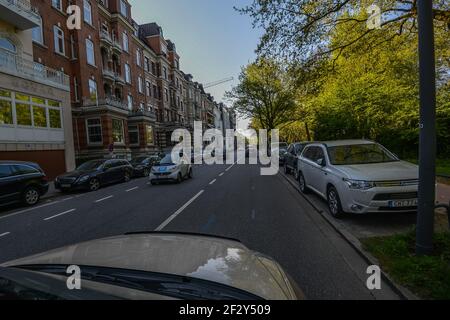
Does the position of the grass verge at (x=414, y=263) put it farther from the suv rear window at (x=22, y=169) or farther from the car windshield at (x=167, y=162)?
the suv rear window at (x=22, y=169)

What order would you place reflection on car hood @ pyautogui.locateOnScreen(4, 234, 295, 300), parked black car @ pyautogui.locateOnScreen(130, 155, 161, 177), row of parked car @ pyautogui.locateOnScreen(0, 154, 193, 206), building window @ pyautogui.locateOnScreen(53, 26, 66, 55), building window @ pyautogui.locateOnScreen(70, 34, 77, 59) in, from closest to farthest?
reflection on car hood @ pyautogui.locateOnScreen(4, 234, 295, 300), row of parked car @ pyautogui.locateOnScreen(0, 154, 193, 206), parked black car @ pyautogui.locateOnScreen(130, 155, 161, 177), building window @ pyautogui.locateOnScreen(53, 26, 66, 55), building window @ pyautogui.locateOnScreen(70, 34, 77, 59)

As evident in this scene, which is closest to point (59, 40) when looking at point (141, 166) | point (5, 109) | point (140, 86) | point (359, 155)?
point (5, 109)

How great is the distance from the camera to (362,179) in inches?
225

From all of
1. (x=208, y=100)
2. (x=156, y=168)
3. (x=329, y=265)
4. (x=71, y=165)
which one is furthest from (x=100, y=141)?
(x=208, y=100)

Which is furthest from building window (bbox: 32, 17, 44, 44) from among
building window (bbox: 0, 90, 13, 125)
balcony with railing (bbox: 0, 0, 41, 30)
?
building window (bbox: 0, 90, 13, 125)

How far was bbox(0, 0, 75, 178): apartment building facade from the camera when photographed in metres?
15.6

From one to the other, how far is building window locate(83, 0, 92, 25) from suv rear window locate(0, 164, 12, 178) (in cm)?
2189

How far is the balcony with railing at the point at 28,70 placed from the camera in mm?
15680

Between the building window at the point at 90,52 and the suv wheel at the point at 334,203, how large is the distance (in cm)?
2752

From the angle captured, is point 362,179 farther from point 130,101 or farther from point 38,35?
point 130,101

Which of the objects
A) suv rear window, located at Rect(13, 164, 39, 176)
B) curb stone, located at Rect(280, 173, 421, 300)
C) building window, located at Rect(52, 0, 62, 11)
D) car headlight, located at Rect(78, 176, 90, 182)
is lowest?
curb stone, located at Rect(280, 173, 421, 300)

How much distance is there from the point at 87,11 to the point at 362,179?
31.1 metres

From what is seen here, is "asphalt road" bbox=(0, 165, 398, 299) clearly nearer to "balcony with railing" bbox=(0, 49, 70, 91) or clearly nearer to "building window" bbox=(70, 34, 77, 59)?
"balcony with railing" bbox=(0, 49, 70, 91)

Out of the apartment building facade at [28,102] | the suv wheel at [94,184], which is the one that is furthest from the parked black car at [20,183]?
the apartment building facade at [28,102]
